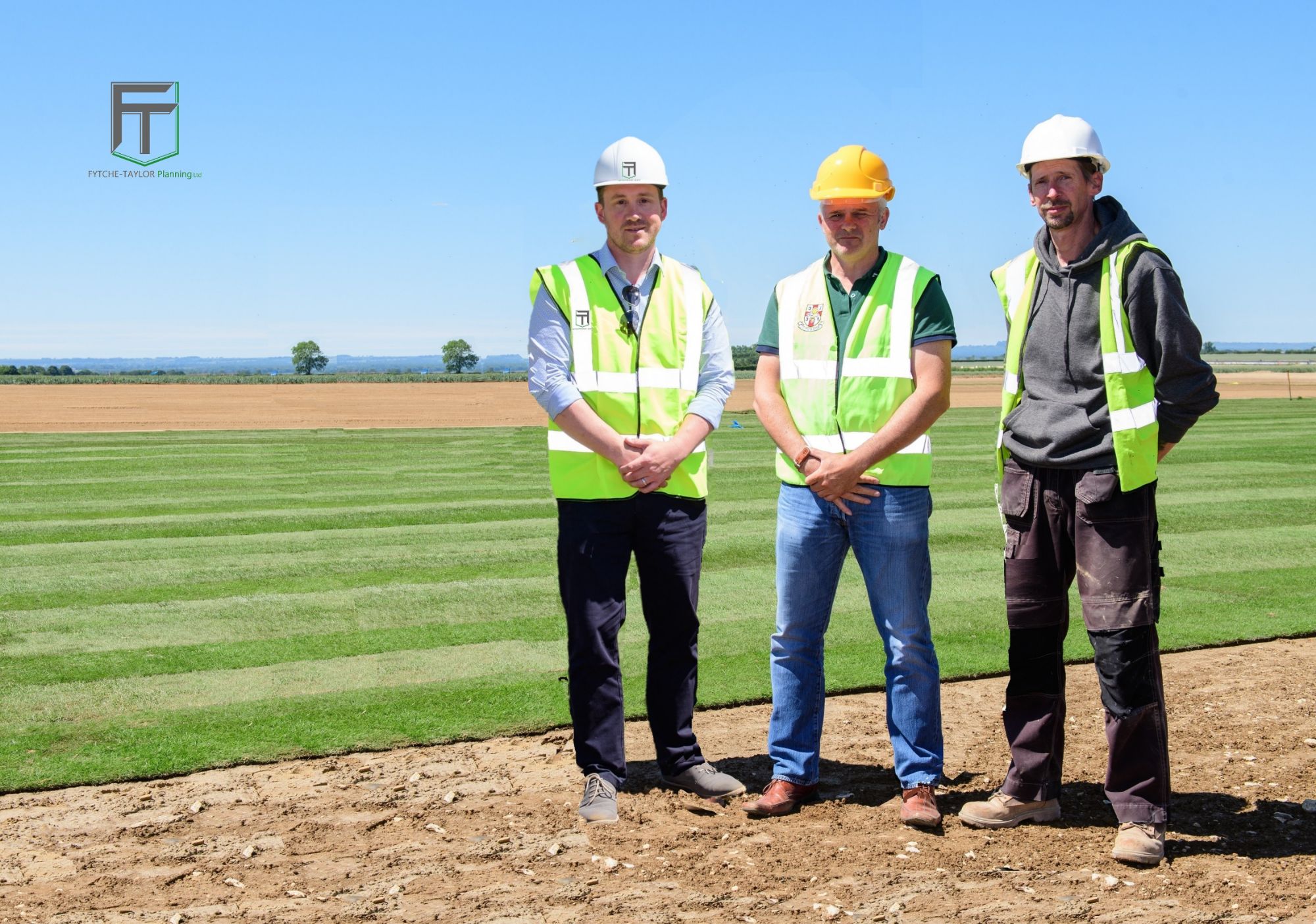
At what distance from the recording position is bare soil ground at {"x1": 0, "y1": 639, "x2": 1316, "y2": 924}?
4.01m

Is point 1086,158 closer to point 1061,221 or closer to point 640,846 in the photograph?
point 1061,221

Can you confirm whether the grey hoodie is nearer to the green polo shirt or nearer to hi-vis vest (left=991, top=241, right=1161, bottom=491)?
hi-vis vest (left=991, top=241, right=1161, bottom=491)

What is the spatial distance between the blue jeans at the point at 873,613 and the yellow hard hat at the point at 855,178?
1163mm

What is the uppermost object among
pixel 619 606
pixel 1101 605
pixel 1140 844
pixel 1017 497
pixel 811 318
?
pixel 811 318

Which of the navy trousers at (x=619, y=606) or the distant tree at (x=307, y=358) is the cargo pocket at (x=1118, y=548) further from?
the distant tree at (x=307, y=358)

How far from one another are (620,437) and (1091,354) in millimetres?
1839

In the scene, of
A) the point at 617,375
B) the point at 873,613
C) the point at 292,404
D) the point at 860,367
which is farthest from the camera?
the point at 292,404

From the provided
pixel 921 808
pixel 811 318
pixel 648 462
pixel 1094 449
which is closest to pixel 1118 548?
pixel 1094 449

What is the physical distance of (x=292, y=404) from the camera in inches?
2085

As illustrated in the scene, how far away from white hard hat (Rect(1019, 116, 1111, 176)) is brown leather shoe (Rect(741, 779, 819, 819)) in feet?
8.58

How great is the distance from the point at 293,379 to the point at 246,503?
282 ft

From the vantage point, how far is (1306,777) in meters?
5.24

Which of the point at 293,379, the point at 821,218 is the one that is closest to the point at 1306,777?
the point at 821,218

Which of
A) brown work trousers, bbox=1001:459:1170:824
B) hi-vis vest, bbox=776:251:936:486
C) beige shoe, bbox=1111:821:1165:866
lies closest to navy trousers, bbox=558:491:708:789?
hi-vis vest, bbox=776:251:936:486
